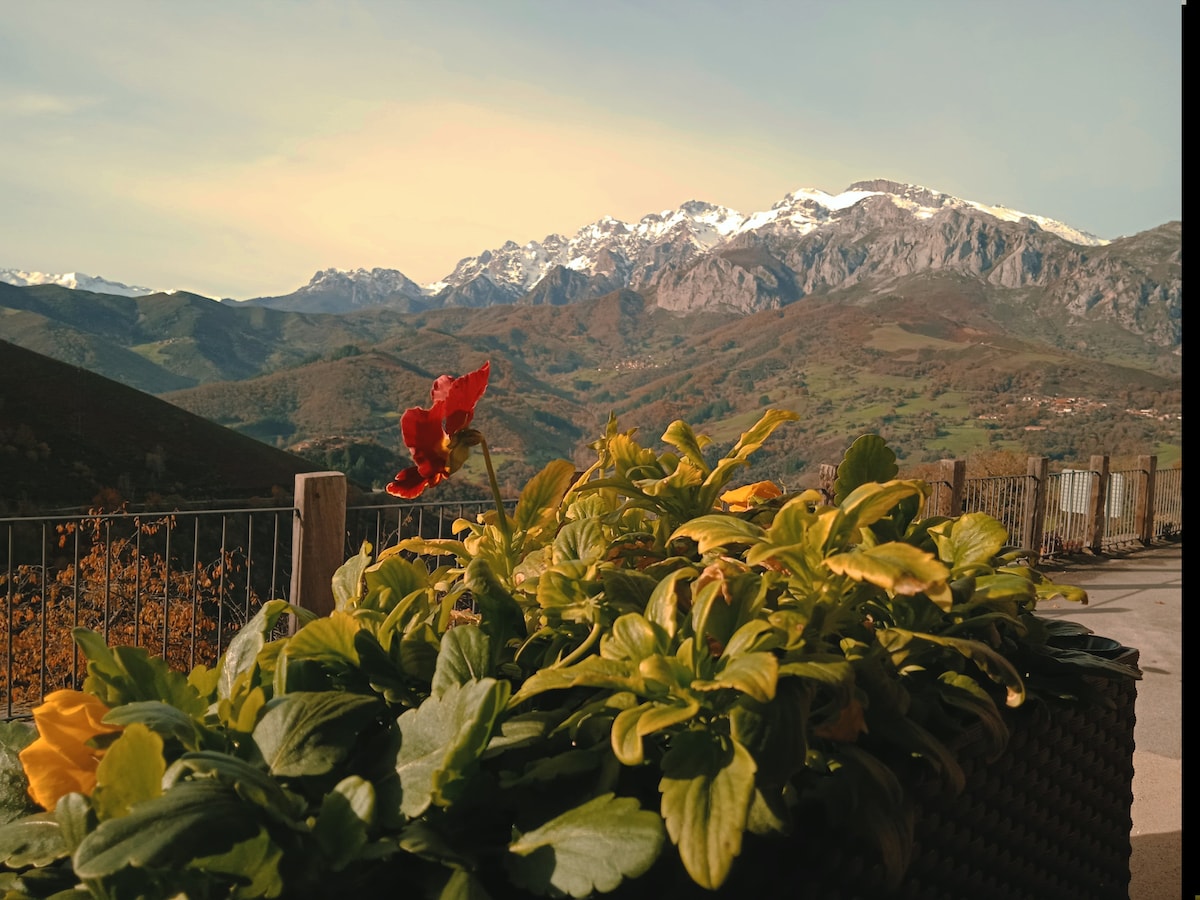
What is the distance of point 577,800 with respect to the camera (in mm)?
726

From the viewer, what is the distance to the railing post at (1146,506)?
38.2ft

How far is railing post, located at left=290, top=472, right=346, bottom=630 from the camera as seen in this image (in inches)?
154

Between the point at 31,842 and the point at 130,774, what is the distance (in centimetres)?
14

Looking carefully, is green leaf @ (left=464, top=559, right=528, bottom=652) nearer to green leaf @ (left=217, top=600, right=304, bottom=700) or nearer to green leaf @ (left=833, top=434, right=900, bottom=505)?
green leaf @ (left=217, top=600, right=304, bottom=700)

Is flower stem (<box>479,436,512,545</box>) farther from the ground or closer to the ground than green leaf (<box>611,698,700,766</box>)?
farther from the ground

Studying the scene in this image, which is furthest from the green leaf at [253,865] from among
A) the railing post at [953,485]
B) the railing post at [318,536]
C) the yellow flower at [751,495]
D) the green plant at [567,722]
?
the railing post at [953,485]

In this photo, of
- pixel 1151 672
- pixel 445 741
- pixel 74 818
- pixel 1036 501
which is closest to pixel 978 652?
pixel 445 741

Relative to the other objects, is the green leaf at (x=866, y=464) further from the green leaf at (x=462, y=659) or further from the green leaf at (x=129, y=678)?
the green leaf at (x=129, y=678)

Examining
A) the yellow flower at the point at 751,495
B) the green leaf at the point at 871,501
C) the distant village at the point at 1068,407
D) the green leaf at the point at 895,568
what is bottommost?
the green leaf at the point at 895,568

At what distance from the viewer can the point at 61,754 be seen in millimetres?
733

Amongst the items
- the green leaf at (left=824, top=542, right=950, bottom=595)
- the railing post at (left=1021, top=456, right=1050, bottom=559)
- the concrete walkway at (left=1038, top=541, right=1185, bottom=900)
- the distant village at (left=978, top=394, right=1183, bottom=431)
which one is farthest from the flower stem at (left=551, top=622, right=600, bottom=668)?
the distant village at (left=978, top=394, right=1183, bottom=431)

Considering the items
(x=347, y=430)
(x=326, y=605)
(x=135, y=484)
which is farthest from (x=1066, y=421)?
(x=326, y=605)

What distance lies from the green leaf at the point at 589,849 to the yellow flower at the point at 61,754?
0.35 m

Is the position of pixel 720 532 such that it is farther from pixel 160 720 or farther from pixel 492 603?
pixel 160 720
